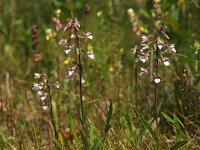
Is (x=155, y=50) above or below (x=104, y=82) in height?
above

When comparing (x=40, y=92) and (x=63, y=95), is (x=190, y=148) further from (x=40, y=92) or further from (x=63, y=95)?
(x=63, y=95)

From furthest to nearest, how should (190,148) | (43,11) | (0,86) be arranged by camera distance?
(43,11) → (0,86) → (190,148)

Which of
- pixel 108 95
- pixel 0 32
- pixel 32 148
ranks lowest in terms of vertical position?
pixel 32 148

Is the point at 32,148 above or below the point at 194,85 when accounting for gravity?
below

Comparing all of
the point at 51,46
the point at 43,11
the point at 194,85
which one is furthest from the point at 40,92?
the point at 43,11

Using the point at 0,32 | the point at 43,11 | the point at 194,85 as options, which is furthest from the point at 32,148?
the point at 43,11

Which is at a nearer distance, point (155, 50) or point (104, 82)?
point (155, 50)

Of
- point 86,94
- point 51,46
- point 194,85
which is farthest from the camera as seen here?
point 51,46

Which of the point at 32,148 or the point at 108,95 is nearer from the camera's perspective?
the point at 32,148

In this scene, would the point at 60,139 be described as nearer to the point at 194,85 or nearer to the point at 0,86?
the point at 194,85
